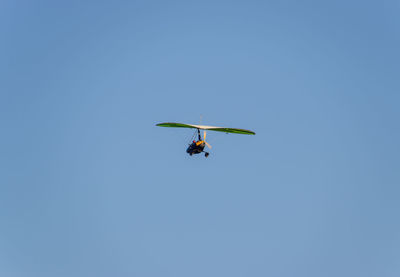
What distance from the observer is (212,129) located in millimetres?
88500

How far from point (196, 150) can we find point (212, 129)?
172 inches

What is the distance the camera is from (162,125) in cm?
8794

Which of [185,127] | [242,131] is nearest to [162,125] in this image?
[185,127]

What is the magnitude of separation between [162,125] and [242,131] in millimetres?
11694

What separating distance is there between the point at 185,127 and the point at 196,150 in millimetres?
3953

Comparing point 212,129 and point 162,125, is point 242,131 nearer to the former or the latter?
point 212,129

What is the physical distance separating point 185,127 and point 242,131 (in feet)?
27.4

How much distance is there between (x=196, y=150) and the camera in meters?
90.8

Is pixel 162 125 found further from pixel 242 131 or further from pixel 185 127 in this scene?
pixel 242 131

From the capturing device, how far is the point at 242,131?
299 ft

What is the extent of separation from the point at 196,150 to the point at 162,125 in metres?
6.49

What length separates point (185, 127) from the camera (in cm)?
8912

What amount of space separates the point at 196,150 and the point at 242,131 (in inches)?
279

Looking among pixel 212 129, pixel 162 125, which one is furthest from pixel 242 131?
pixel 162 125
